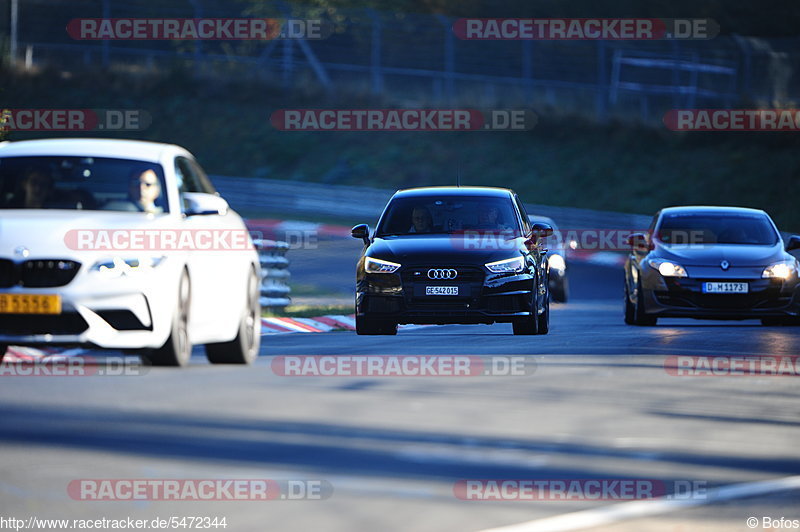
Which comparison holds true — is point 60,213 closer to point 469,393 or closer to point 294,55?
point 469,393

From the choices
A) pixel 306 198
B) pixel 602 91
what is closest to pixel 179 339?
pixel 306 198

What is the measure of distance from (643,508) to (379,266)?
8.40m

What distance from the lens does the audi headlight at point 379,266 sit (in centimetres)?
1731

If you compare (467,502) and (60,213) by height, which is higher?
(60,213)

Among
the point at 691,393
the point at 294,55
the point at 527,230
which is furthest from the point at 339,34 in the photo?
the point at 691,393

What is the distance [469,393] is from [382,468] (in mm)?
3789

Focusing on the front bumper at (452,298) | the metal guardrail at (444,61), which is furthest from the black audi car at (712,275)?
the metal guardrail at (444,61)

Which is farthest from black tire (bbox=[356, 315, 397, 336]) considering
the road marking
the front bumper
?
the road marking

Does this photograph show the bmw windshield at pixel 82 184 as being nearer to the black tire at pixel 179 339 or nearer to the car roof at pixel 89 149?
the car roof at pixel 89 149

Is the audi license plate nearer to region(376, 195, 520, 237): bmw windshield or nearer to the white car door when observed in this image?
region(376, 195, 520, 237): bmw windshield

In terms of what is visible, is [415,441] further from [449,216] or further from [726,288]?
[726,288]

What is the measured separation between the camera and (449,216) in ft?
60.3

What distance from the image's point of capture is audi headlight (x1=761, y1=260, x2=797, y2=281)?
20.4 m

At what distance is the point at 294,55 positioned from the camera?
56375 mm
